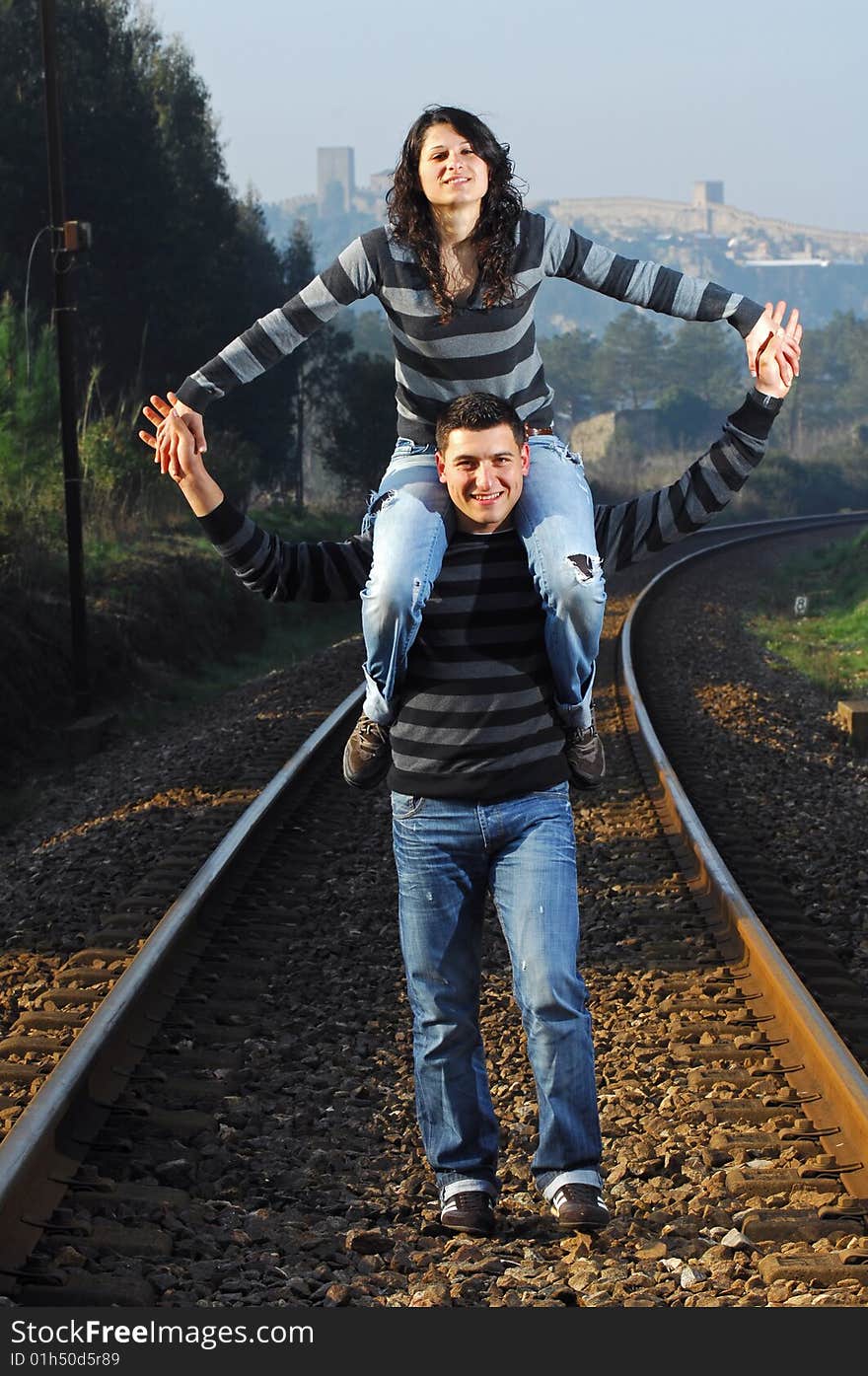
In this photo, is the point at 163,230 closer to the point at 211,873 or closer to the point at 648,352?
the point at 211,873

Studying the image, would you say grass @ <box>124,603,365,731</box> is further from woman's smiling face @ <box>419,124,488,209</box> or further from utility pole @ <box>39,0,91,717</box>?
woman's smiling face @ <box>419,124,488,209</box>

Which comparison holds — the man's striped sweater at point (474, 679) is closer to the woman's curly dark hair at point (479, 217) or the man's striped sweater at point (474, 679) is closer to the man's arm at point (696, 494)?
the man's arm at point (696, 494)

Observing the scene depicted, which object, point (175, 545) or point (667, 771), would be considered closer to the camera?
point (667, 771)

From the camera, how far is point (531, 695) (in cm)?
362

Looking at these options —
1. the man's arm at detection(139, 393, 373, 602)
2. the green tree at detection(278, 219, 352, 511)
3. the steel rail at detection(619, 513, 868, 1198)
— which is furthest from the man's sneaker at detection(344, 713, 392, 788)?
the green tree at detection(278, 219, 352, 511)

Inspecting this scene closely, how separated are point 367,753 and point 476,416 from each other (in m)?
0.79

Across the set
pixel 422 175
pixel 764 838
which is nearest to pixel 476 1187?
pixel 422 175

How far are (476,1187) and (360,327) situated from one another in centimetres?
11220

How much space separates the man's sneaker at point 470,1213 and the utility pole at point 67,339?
1101cm

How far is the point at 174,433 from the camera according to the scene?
3740 millimetres

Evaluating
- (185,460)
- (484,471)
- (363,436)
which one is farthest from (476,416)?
(363,436)

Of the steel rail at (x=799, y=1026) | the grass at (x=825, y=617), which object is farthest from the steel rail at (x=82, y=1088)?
the grass at (x=825, y=617)

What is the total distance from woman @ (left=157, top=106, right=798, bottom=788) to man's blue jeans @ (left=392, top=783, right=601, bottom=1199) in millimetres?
199

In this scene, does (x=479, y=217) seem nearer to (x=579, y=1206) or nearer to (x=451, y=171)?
(x=451, y=171)
